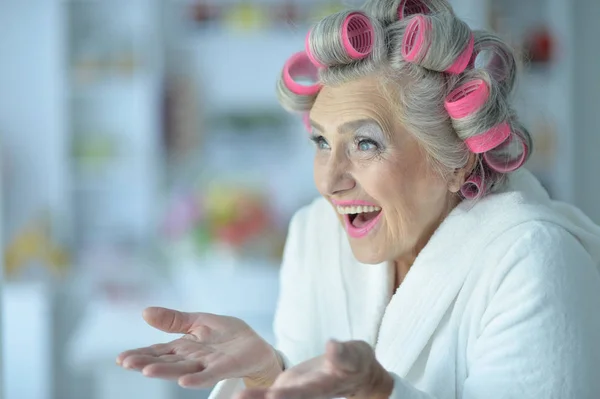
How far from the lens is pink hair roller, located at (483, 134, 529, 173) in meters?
1.16

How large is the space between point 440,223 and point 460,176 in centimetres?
9

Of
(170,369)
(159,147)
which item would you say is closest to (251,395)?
(170,369)

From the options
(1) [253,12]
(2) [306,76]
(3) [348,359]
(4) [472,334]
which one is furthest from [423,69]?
(1) [253,12]

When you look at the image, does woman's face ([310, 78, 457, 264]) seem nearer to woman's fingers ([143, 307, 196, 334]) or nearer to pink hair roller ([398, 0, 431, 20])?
pink hair roller ([398, 0, 431, 20])

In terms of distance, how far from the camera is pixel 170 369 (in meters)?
0.90

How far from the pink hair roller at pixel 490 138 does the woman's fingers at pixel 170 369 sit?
20.7 inches

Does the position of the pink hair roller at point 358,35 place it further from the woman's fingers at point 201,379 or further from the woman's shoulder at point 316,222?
the woman's fingers at point 201,379

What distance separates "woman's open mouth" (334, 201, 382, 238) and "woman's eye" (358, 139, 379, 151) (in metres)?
0.08

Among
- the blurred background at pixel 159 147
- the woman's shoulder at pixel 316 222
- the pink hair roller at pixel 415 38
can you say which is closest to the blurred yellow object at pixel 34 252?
the blurred background at pixel 159 147

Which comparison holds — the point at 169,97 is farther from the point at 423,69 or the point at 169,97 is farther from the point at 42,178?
the point at 423,69

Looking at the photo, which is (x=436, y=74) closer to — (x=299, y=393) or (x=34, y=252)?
(x=299, y=393)

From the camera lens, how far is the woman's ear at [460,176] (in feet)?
3.87

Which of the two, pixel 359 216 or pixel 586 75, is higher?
pixel 586 75

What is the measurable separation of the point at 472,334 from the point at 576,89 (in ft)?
9.72
